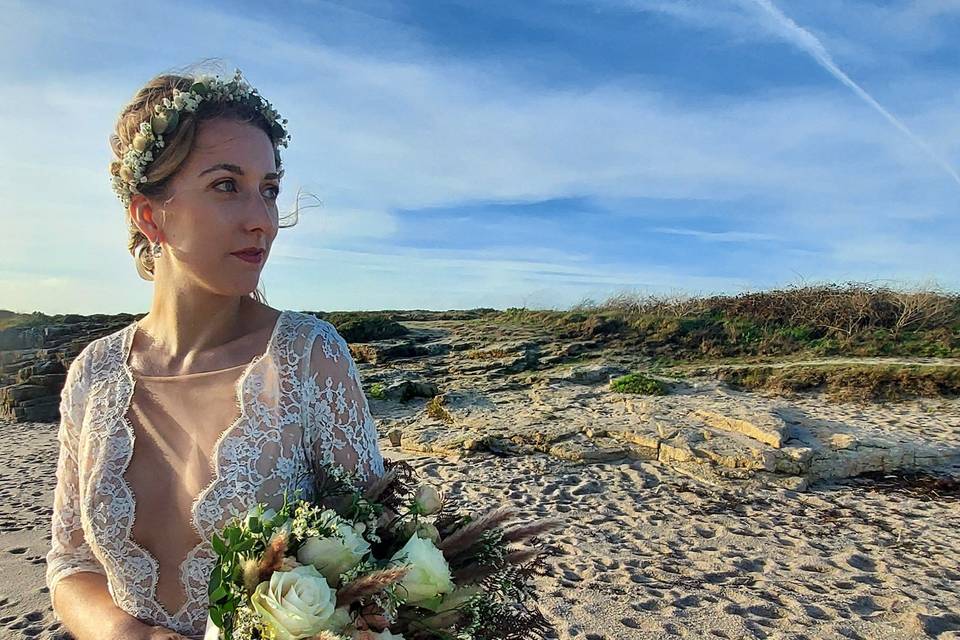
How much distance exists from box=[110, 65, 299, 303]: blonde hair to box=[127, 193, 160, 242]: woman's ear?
0.11 ft

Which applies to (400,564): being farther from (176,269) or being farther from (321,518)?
(176,269)

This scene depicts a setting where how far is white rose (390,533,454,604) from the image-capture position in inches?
54.1

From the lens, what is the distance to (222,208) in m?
1.86

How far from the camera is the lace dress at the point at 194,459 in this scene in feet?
5.89

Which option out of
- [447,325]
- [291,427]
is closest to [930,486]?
[291,427]

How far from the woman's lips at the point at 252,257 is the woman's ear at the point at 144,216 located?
32cm

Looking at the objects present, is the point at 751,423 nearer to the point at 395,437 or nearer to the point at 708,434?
the point at 708,434

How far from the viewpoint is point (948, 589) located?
5414 millimetres

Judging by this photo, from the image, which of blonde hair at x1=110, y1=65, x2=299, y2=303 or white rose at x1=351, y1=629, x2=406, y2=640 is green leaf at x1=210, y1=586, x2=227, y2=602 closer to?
white rose at x1=351, y1=629, x2=406, y2=640

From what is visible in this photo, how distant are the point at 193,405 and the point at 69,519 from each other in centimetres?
53

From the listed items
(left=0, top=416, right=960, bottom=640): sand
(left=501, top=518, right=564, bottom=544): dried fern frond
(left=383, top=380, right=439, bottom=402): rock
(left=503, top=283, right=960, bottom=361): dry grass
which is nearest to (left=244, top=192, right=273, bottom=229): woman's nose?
(left=501, top=518, right=564, bottom=544): dried fern frond

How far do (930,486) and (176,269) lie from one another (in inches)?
364

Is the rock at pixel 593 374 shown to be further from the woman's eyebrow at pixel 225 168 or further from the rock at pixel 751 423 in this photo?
the woman's eyebrow at pixel 225 168

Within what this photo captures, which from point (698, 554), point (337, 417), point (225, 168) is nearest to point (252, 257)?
point (225, 168)
